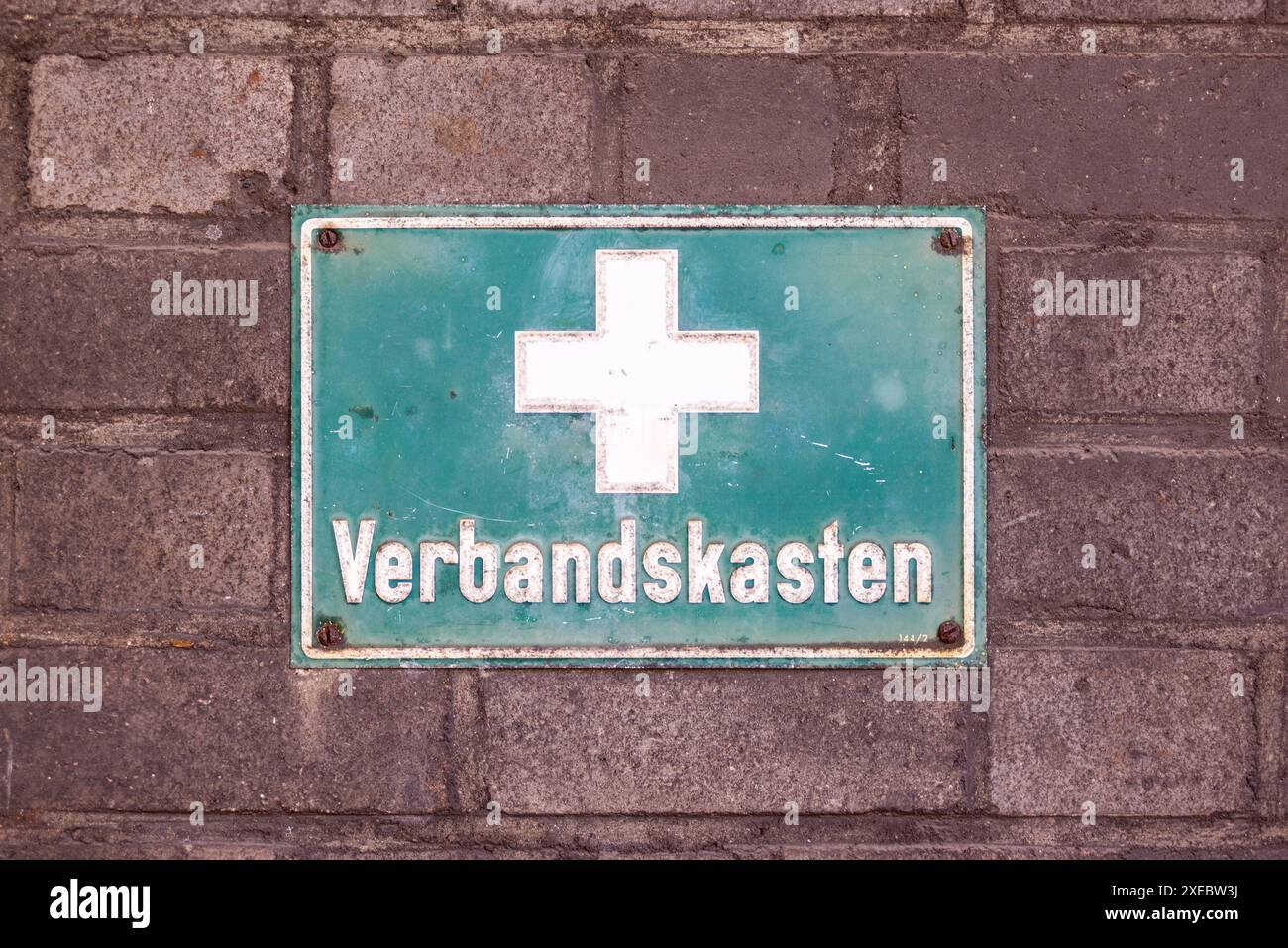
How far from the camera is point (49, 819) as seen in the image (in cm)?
151

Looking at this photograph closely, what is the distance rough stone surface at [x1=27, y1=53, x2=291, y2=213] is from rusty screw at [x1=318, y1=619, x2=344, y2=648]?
0.79 metres

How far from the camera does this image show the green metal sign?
1475 mm

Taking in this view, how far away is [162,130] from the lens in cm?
149

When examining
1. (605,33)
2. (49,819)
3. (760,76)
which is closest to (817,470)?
(760,76)

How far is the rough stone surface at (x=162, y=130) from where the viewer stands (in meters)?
1.49

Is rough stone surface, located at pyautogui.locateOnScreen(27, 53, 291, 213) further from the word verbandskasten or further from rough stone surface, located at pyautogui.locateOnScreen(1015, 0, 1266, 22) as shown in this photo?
rough stone surface, located at pyautogui.locateOnScreen(1015, 0, 1266, 22)

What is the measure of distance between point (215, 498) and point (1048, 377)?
5.02 ft

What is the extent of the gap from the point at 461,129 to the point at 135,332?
2.29 feet

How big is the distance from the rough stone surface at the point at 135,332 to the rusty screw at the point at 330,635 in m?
0.41

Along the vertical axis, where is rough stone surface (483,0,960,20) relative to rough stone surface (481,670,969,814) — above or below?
above

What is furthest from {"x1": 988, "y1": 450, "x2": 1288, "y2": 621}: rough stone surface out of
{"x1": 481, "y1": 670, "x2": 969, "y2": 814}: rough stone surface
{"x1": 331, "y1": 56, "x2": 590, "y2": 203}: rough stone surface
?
{"x1": 331, "y1": 56, "x2": 590, "y2": 203}: rough stone surface

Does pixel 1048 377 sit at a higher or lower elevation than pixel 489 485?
higher

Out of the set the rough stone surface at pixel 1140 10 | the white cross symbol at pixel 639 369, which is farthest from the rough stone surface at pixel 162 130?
the rough stone surface at pixel 1140 10

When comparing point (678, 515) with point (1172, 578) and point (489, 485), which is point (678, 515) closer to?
point (489, 485)
